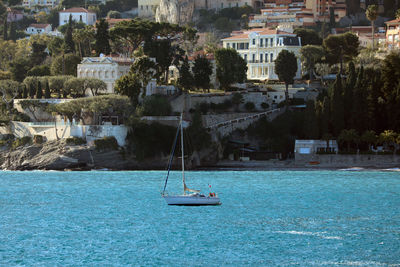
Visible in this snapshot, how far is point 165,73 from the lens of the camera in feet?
365

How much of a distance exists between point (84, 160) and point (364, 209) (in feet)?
113

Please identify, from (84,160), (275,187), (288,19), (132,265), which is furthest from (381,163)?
(288,19)

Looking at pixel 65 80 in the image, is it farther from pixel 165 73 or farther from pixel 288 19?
pixel 288 19

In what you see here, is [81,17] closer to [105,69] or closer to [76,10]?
[76,10]

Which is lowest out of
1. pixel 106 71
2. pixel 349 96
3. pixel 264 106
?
pixel 264 106

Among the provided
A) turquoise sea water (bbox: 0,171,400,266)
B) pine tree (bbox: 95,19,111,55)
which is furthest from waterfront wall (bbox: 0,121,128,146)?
pine tree (bbox: 95,19,111,55)

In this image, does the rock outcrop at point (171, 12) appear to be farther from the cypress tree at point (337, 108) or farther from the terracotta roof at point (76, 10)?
the cypress tree at point (337, 108)

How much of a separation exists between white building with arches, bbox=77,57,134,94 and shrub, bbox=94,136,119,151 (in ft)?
47.2

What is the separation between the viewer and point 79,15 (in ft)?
A: 567

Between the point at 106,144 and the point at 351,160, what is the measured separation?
2248 cm

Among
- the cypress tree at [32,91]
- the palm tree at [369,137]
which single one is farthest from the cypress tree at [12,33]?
the palm tree at [369,137]

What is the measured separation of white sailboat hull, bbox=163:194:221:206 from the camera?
60.5m

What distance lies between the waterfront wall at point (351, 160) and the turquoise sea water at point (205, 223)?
7.69m

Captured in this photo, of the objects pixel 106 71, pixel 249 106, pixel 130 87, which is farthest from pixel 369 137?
pixel 106 71
